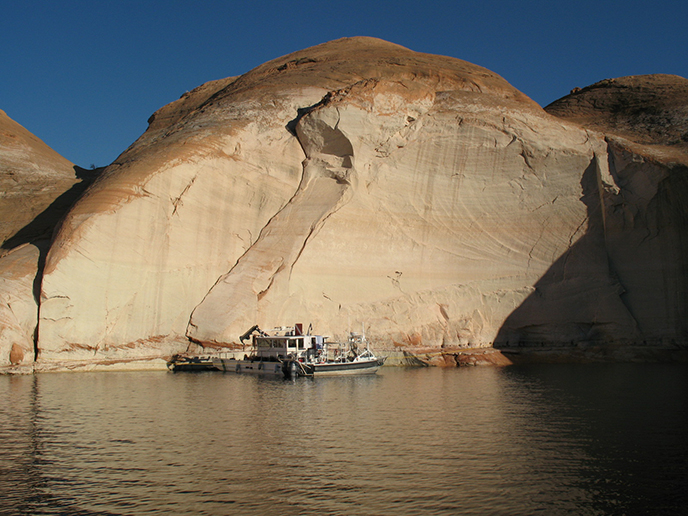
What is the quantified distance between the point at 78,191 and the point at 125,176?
1379cm

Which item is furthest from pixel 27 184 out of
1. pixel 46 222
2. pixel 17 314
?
pixel 17 314

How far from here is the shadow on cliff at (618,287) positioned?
35156 mm

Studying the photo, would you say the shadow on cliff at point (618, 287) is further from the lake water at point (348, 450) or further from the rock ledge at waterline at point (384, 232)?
the lake water at point (348, 450)

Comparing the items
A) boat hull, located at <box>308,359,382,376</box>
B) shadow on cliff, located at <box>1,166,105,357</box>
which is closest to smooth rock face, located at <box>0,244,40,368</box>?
shadow on cliff, located at <box>1,166,105,357</box>

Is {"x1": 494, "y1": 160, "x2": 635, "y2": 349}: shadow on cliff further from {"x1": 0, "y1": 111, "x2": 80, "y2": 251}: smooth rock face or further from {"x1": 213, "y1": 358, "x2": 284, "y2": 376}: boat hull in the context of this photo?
{"x1": 0, "y1": 111, "x2": 80, "y2": 251}: smooth rock face

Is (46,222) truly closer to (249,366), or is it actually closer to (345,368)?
(249,366)

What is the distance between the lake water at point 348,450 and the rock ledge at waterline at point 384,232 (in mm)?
10145

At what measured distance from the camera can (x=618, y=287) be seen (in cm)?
3556

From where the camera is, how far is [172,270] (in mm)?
34156

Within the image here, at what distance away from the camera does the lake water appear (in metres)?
10.4

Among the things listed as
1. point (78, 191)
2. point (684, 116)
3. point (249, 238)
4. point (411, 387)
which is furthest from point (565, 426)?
point (78, 191)

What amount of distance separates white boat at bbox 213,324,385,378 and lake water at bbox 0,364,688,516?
23.2 ft

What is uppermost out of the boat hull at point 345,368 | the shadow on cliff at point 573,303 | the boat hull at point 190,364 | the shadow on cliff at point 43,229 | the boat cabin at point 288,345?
the shadow on cliff at point 43,229

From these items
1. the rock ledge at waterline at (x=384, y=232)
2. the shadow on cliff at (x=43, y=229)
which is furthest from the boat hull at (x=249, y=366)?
the shadow on cliff at (x=43, y=229)
